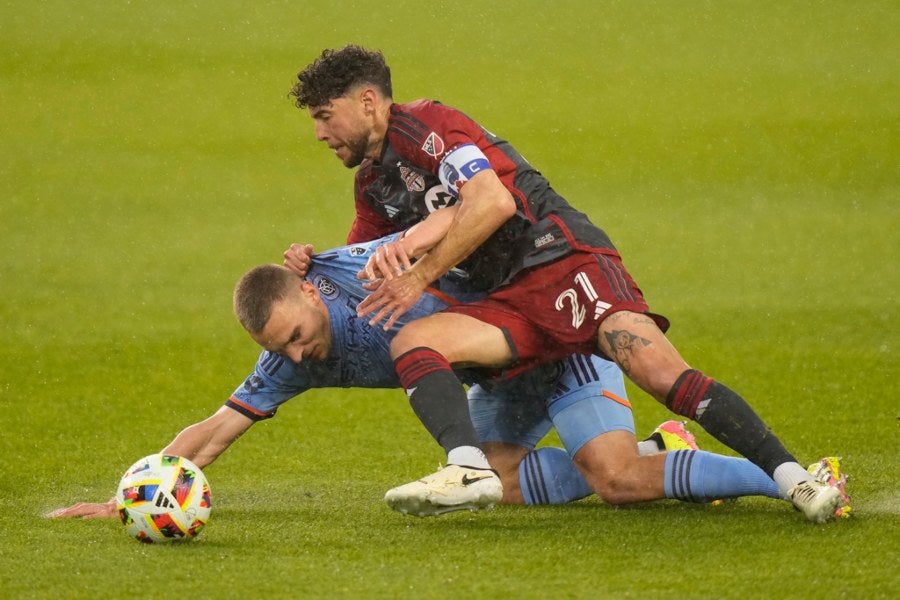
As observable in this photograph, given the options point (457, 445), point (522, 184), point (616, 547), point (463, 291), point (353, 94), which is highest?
point (353, 94)

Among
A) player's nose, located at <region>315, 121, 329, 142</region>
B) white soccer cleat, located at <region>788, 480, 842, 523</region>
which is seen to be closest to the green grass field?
white soccer cleat, located at <region>788, 480, 842, 523</region>

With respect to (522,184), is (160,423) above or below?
below

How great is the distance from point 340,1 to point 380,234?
465 inches

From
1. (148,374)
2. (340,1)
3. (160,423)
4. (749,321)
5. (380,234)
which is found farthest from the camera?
(340,1)

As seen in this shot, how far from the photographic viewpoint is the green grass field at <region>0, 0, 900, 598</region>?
14.3ft

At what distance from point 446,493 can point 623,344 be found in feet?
3.26

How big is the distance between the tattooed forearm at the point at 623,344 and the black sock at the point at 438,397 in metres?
0.63

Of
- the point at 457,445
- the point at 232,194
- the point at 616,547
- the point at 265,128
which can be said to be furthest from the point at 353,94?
the point at 265,128

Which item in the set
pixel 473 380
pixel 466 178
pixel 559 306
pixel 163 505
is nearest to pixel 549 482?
pixel 473 380

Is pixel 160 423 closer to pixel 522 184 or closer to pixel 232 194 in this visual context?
pixel 522 184

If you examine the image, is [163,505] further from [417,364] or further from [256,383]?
[417,364]

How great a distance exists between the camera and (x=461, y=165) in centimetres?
507

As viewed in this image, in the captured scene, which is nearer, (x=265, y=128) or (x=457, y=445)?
(x=457, y=445)

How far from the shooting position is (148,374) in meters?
8.95
